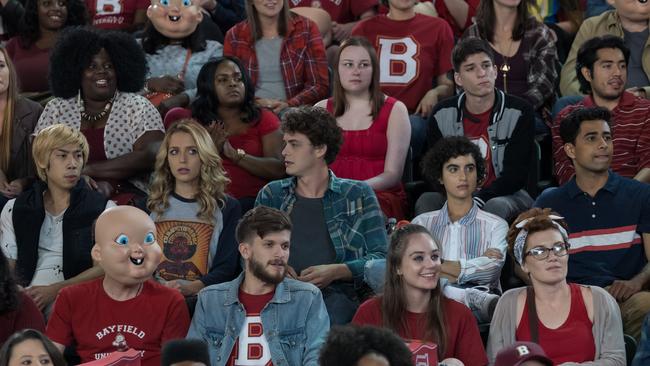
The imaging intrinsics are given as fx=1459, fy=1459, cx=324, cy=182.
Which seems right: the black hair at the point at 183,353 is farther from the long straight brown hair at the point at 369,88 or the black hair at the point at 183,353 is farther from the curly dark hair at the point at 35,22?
the curly dark hair at the point at 35,22

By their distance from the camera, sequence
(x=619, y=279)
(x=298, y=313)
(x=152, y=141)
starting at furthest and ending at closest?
(x=152, y=141)
(x=619, y=279)
(x=298, y=313)

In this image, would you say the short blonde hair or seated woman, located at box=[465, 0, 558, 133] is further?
seated woman, located at box=[465, 0, 558, 133]

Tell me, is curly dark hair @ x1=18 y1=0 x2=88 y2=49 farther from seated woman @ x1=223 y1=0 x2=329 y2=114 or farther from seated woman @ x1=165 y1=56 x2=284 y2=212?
seated woman @ x1=165 y1=56 x2=284 y2=212

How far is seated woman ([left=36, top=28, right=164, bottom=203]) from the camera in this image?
7324mm

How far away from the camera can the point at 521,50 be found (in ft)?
27.0

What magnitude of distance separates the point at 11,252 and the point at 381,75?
102 inches

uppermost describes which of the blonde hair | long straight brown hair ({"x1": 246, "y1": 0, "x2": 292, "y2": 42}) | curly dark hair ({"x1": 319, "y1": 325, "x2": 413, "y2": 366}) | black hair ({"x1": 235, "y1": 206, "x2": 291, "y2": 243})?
long straight brown hair ({"x1": 246, "y1": 0, "x2": 292, "y2": 42})

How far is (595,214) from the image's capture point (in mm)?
6789

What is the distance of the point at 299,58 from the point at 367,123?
0.83 m

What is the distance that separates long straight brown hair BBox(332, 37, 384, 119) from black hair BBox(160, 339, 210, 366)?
2.70m

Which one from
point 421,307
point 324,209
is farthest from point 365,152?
point 421,307

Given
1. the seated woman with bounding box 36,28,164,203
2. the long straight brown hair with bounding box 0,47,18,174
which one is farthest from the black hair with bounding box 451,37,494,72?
the long straight brown hair with bounding box 0,47,18,174

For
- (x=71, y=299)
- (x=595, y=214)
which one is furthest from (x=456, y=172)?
(x=71, y=299)

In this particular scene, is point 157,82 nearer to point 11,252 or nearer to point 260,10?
point 260,10
